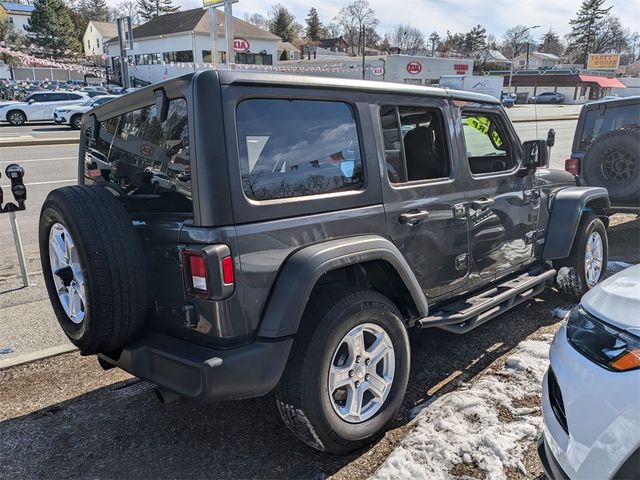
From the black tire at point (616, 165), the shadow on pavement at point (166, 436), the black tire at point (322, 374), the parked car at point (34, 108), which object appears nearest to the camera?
the black tire at point (322, 374)

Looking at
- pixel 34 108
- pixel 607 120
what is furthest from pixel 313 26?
pixel 607 120

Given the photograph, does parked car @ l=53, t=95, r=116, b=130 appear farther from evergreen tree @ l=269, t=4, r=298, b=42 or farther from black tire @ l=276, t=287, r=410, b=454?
evergreen tree @ l=269, t=4, r=298, b=42

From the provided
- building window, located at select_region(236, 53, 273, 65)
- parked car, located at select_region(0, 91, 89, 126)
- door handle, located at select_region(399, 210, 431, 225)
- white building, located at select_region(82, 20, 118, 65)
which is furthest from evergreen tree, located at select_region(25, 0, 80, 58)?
door handle, located at select_region(399, 210, 431, 225)

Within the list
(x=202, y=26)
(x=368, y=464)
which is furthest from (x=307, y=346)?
(x=202, y=26)

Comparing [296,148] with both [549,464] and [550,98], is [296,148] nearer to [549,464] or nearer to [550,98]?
[549,464]

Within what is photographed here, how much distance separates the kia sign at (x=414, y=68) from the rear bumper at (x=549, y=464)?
167 ft

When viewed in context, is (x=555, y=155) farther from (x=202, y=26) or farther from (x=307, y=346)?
(x=202, y=26)

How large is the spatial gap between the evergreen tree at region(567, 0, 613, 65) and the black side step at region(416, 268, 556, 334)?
116270 millimetres

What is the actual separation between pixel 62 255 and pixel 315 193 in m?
1.42

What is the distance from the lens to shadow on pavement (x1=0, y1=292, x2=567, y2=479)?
2678mm

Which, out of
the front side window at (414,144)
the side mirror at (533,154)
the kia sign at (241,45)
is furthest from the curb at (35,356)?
the kia sign at (241,45)

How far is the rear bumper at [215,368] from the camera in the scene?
2.28 meters

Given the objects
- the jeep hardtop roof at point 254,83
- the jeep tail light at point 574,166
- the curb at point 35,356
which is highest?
the jeep hardtop roof at point 254,83

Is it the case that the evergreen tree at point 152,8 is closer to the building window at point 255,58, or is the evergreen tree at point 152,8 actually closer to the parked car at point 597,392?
the building window at point 255,58
